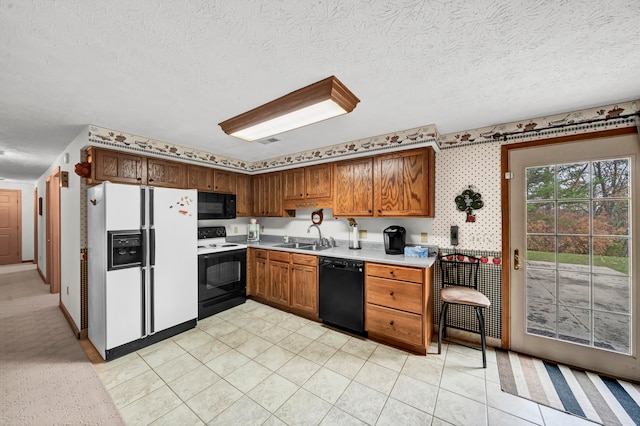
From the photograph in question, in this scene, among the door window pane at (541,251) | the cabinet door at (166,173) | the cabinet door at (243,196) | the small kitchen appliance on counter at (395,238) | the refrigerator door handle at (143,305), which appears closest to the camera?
the door window pane at (541,251)

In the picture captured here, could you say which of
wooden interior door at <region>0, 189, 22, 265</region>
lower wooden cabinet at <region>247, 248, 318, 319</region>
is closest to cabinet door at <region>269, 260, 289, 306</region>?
lower wooden cabinet at <region>247, 248, 318, 319</region>

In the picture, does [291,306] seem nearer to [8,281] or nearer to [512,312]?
[512,312]

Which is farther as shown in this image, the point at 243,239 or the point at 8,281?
the point at 8,281

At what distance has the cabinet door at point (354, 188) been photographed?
10.0 ft

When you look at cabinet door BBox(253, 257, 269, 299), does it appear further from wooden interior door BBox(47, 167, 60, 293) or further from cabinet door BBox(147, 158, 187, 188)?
wooden interior door BBox(47, 167, 60, 293)

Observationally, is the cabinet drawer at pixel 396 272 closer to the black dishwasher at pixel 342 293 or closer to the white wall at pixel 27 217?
the black dishwasher at pixel 342 293

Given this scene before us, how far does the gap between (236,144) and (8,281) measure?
6129 millimetres

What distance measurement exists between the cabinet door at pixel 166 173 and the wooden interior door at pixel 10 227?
276 inches

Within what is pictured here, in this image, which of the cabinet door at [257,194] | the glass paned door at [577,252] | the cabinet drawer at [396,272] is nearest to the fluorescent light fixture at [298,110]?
the cabinet drawer at [396,272]

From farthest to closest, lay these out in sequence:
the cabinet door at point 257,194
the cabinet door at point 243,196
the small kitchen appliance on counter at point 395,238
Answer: the cabinet door at point 257,194 < the cabinet door at point 243,196 < the small kitchen appliance on counter at point 395,238

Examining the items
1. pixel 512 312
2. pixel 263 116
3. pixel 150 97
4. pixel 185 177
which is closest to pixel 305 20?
pixel 263 116

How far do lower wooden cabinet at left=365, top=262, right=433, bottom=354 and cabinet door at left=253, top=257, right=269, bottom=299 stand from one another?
1678mm

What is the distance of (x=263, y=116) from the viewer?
212cm

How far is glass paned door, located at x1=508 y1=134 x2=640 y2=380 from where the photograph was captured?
6.70ft
